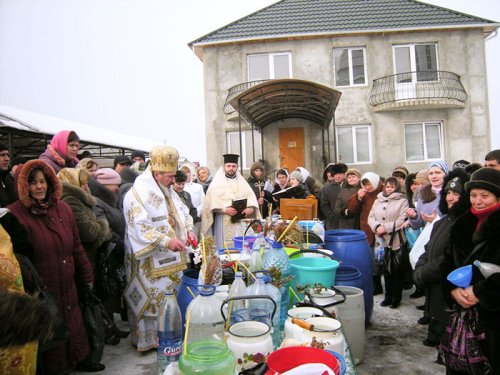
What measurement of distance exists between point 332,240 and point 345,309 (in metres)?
1.04

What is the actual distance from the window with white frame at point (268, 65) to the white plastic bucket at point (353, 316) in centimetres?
1190

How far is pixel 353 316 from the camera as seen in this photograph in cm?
295

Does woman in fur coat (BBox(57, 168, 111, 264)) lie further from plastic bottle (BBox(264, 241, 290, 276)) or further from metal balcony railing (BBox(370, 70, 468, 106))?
metal balcony railing (BBox(370, 70, 468, 106))

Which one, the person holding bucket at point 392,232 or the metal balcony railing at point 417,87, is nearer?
the person holding bucket at point 392,232

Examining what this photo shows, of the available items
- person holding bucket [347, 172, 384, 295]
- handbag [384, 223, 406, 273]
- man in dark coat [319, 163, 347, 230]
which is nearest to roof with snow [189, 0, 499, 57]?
man in dark coat [319, 163, 347, 230]

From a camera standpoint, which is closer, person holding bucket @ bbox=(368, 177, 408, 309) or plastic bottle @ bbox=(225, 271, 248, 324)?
plastic bottle @ bbox=(225, 271, 248, 324)

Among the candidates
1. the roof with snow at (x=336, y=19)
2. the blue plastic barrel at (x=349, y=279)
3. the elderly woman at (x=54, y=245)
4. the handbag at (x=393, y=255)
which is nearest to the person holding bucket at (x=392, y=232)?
the handbag at (x=393, y=255)

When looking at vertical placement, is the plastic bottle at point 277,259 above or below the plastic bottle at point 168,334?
above

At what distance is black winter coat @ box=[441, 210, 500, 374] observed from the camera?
7.11 ft

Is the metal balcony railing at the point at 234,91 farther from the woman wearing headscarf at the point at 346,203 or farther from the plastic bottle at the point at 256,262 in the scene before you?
the plastic bottle at the point at 256,262

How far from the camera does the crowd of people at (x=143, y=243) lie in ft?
7.45

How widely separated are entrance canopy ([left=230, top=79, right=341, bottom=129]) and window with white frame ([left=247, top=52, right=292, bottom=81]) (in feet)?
6.10

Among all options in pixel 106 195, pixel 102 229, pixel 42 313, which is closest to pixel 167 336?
pixel 42 313

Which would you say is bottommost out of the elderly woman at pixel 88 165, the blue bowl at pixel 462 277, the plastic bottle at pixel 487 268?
the blue bowl at pixel 462 277
